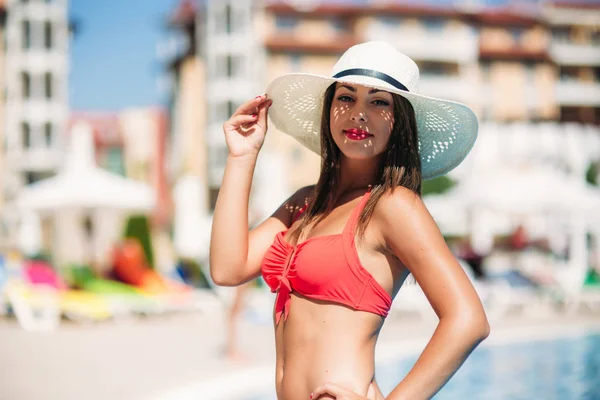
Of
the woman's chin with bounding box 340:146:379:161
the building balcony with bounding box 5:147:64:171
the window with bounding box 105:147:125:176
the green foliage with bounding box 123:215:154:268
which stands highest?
the woman's chin with bounding box 340:146:379:161

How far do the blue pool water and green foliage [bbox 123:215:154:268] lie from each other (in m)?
8.79

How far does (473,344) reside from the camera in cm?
183

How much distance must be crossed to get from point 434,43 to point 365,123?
4529 cm

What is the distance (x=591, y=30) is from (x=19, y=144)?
113ft

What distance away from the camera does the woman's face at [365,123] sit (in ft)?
6.90

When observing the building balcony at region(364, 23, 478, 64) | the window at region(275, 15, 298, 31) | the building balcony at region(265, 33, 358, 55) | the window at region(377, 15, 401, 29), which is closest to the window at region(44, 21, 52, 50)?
the building balcony at region(265, 33, 358, 55)

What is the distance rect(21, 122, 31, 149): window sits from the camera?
43.2 meters

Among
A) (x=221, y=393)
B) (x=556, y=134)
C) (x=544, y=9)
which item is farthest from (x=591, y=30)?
(x=221, y=393)

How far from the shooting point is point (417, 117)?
7.54ft

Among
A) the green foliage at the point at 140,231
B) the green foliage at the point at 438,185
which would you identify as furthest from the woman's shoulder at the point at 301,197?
the green foliage at the point at 438,185

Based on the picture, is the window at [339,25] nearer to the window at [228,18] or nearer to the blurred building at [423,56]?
the blurred building at [423,56]

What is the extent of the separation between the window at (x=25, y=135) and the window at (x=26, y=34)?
4237 mm

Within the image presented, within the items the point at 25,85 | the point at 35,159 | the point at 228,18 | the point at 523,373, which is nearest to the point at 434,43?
the point at 228,18

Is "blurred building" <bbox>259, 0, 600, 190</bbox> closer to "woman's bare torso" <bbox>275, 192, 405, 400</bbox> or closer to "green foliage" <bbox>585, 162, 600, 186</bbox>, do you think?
"green foliage" <bbox>585, 162, 600, 186</bbox>
